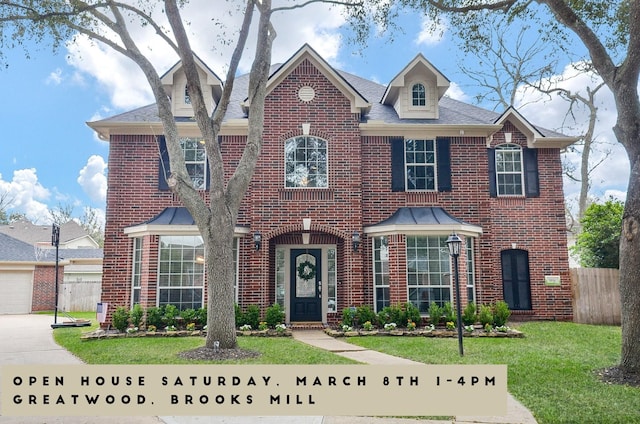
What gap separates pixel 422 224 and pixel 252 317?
5.10 metres

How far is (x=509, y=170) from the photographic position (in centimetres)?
1426

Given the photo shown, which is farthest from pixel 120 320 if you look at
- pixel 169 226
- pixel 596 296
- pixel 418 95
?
pixel 596 296

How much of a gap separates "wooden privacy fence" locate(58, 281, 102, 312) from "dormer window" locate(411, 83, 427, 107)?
18.3m

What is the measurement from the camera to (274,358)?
25.8ft

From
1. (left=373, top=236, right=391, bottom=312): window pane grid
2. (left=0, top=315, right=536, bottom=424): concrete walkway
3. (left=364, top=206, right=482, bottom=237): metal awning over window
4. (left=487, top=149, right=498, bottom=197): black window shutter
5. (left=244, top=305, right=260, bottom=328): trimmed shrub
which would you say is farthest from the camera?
(left=487, top=149, right=498, bottom=197): black window shutter

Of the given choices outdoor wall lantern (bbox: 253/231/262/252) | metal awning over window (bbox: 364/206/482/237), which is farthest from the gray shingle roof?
outdoor wall lantern (bbox: 253/231/262/252)

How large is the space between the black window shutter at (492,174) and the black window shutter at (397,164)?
2.87 metres

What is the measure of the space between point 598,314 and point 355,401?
1191 centimetres

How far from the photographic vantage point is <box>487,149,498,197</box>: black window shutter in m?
14.1

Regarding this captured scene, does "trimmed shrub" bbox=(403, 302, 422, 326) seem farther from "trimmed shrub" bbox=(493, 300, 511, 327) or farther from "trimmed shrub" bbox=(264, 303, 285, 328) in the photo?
"trimmed shrub" bbox=(264, 303, 285, 328)

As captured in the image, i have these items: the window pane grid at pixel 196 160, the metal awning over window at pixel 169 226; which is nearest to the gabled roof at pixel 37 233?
the metal awning over window at pixel 169 226

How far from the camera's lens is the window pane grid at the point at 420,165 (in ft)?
44.7

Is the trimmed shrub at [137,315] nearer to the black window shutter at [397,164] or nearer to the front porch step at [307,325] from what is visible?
the front porch step at [307,325]

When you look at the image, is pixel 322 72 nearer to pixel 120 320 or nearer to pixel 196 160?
pixel 196 160
